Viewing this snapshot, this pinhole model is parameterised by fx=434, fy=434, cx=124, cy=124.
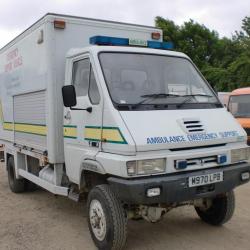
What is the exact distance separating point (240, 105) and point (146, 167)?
1003 centimetres

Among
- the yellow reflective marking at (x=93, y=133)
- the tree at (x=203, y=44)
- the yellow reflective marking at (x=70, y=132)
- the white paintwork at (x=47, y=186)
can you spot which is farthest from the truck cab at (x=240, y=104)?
the tree at (x=203, y=44)

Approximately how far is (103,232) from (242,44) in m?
29.0

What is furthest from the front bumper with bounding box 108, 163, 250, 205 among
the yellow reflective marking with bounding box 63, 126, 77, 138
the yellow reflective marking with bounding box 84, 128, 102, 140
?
the yellow reflective marking with bounding box 63, 126, 77, 138

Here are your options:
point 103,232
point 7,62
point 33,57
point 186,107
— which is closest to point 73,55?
point 33,57

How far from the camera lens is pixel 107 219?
4938mm

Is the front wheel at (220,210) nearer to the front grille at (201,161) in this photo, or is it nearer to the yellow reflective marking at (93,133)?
the front grille at (201,161)

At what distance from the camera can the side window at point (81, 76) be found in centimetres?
560

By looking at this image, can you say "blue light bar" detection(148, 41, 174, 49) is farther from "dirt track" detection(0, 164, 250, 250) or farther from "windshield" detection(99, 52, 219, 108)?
"dirt track" detection(0, 164, 250, 250)

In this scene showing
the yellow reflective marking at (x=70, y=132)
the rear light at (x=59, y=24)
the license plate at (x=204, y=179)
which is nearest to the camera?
the license plate at (x=204, y=179)

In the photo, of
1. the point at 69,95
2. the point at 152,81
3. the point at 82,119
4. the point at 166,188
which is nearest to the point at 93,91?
the point at 69,95

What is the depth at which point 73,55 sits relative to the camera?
5.89 meters

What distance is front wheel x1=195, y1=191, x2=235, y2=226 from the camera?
19.6 ft

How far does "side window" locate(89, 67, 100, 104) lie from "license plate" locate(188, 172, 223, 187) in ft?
4.80

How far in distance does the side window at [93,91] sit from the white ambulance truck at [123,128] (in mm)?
13
